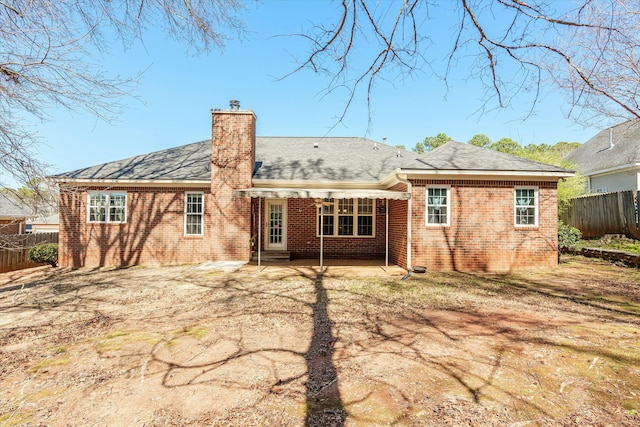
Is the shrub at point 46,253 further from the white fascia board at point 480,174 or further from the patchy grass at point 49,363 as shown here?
the white fascia board at point 480,174

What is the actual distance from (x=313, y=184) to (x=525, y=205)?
291 inches

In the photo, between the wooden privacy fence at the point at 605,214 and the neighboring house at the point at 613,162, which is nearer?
the wooden privacy fence at the point at 605,214

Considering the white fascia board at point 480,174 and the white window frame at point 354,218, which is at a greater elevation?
the white fascia board at point 480,174

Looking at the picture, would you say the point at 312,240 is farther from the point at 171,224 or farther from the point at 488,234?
the point at 488,234

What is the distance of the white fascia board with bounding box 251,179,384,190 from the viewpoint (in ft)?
41.0

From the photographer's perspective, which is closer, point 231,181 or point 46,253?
point 231,181

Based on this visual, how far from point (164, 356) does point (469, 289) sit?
7.04 meters

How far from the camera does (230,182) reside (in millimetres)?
12117

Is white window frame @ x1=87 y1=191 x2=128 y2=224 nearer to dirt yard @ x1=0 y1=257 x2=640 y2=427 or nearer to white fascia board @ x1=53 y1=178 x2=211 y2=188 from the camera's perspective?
white fascia board @ x1=53 y1=178 x2=211 y2=188

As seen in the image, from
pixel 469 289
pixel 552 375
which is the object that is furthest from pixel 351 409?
pixel 469 289

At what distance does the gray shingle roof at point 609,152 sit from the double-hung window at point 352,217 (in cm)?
1315

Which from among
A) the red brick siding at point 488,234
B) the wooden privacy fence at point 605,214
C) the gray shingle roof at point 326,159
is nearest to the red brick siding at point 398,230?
the red brick siding at point 488,234

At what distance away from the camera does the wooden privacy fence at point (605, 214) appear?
12992 millimetres

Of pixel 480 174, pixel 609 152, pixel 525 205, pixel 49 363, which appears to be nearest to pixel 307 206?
pixel 480 174
